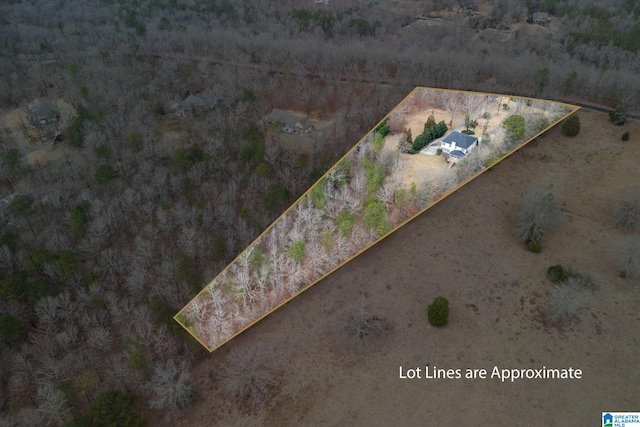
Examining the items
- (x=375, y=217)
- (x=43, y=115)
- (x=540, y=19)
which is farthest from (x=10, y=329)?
(x=540, y=19)

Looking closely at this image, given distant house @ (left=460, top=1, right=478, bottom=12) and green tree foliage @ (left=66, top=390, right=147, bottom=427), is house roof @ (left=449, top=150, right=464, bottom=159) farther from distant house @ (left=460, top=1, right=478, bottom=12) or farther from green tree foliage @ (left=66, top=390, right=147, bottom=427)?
distant house @ (left=460, top=1, right=478, bottom=12)

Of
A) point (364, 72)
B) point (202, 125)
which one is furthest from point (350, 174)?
point (364, 72)

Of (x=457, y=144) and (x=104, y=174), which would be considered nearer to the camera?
(x=457, y=144)

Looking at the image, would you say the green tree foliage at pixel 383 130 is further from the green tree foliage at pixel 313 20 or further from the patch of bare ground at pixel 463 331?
the green tree foliage at pixel 313 20

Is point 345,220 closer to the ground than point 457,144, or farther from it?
closer to the ground

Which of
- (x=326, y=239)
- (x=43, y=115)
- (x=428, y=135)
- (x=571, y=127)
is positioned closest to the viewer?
(x=326, y=239)

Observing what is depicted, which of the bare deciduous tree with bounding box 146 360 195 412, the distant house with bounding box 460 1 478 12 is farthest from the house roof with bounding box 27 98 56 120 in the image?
the distant house with bounding box 460 1 478 12

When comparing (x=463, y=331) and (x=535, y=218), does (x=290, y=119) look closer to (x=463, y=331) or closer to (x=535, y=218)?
(x=535, y=218)
